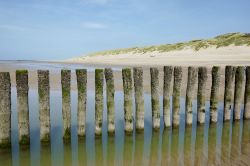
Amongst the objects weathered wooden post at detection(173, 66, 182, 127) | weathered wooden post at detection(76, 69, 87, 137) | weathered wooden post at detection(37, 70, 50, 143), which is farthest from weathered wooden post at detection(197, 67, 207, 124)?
weathered wooden post at detection(37, 70, 50, 143)

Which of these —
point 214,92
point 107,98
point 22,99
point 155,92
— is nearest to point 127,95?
point 107,98

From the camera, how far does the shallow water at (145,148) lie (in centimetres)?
694

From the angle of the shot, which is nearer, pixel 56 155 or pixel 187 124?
pixel 56 155

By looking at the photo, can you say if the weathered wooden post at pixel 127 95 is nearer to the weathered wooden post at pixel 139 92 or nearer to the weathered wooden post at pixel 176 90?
the weathered wooden post at pixel 139 92

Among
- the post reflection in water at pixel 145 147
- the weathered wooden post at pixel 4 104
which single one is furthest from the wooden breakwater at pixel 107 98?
the post reflection in water at pixel 145 147

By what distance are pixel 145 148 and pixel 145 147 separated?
0.05 metres

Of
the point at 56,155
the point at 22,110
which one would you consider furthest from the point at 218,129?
the point at 22,110

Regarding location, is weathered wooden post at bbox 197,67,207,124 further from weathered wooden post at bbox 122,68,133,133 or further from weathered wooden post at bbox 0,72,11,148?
weathered wooden post at bbox 0,72,11,148

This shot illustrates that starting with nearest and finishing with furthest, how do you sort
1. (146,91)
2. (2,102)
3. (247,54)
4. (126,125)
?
1. (2,102)
2. (126,125)
3. (146,91)
4. (247,54)

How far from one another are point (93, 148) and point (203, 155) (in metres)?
2.33

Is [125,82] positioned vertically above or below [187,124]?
above

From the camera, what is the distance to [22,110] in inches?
280

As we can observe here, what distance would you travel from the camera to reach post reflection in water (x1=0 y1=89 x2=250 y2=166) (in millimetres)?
6949

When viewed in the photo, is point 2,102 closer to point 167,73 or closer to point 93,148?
point 93,148
